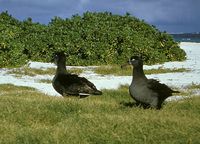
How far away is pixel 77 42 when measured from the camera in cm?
3434

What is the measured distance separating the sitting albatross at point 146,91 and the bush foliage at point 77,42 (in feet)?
64.5

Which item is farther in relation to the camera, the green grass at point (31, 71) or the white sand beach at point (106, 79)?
the green grass at point (31, 71)

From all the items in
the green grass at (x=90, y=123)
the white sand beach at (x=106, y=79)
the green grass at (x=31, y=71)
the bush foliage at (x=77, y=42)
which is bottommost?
the green grass at (x=90, y=123)

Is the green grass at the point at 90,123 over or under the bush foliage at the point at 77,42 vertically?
under

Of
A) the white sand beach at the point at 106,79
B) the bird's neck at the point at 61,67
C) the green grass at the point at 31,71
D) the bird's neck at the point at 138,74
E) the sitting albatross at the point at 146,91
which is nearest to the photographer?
the sitting albatross at the point at 146,91

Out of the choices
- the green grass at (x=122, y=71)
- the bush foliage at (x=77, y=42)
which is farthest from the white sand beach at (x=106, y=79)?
the bush foliage at (x=77, y=42)

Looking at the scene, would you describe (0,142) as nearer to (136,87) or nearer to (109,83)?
(136,87)

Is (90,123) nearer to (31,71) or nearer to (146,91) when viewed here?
(146,91)

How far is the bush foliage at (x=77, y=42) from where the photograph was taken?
110ft

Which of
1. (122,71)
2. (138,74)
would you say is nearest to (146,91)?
(138,74)

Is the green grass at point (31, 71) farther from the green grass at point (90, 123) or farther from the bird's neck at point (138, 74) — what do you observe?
the bird's neck at point (138, 74)

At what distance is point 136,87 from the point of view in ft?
42.0

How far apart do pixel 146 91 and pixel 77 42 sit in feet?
71.6

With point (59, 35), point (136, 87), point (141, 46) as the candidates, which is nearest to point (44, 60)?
point (59, 35)
